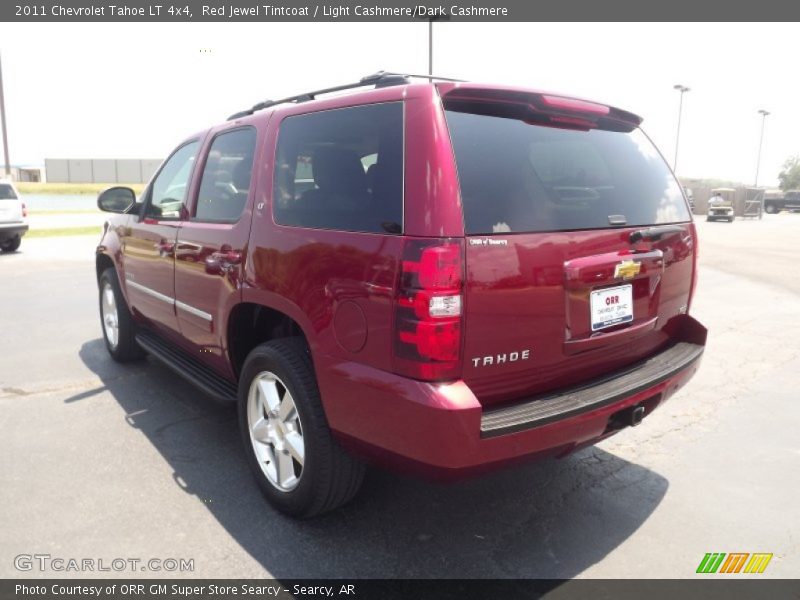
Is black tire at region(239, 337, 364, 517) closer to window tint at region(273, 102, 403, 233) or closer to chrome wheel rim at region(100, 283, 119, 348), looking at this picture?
window tint at region(273, 102, 403, 233)

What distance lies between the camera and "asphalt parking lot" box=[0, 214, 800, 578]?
268 cm

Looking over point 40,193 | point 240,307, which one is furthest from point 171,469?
point 40,193

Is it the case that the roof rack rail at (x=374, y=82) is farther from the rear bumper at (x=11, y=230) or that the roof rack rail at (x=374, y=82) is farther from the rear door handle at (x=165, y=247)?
the rear bumper at (x=11, y=230)

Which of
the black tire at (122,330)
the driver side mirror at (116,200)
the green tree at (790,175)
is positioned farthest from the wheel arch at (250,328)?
the green tree at (790,175)

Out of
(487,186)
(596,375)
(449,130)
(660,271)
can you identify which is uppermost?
(449,130)

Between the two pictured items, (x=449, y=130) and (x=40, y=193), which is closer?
(x=449, y=130)

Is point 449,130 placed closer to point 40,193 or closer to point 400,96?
point 400,96

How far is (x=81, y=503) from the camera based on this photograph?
308 cm

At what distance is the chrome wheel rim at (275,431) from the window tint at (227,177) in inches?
38.3

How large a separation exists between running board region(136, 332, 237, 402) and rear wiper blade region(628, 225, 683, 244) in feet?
7.50

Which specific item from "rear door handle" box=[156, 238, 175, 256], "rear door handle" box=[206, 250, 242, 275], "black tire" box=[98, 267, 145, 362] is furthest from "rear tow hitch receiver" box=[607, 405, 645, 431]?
"black tire" box=[98, 267, 145, 362]

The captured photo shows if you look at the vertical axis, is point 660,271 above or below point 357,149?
below

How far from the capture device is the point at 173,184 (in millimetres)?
4402

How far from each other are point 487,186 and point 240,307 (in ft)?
5.18
